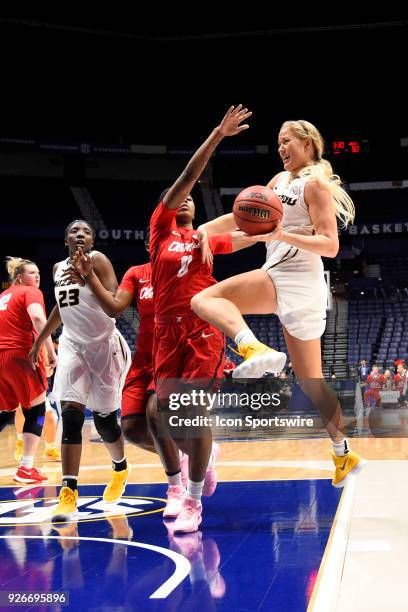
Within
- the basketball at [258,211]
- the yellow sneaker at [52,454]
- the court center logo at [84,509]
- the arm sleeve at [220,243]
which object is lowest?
the yellow sneaker at [52,454]

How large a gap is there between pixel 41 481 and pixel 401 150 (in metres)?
19.8

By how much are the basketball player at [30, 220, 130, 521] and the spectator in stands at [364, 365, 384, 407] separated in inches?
235

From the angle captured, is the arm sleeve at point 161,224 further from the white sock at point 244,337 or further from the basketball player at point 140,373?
the white sock at point 244,337

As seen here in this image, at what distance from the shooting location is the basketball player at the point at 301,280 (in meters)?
3.79

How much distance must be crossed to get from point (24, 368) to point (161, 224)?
108 inches

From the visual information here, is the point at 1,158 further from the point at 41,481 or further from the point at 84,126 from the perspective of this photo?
the point at 41,481

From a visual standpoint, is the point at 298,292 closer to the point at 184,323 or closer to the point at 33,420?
the point at 184,323

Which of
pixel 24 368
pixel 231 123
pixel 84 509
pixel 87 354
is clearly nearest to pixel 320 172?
pixel 231 123

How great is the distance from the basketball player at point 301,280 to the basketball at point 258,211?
0.16m

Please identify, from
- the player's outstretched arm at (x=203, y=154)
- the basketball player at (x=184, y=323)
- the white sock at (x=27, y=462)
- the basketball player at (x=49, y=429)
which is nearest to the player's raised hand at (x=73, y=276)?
the basketball player at (x=184, y=323)

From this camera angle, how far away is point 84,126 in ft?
77.9

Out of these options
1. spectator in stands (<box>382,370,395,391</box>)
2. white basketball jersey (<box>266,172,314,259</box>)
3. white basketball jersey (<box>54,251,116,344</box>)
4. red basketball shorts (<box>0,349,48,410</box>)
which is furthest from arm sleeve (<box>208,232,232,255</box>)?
spectator in stands (<box>382,370,395,391</box>)

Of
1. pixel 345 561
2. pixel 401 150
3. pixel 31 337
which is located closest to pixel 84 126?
pixel 401 150

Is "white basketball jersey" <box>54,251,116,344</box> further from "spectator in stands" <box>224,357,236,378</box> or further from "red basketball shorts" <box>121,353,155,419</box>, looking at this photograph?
"spectator in stands" <box>224,357,236,378</box>
